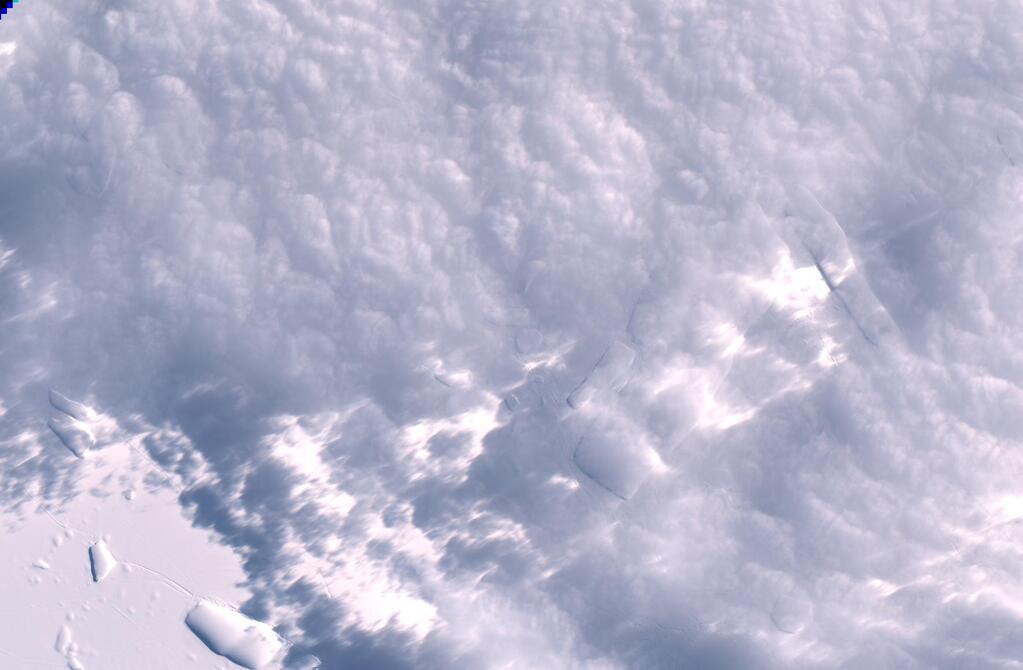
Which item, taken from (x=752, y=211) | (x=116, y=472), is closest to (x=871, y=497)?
(x=752, y=211)

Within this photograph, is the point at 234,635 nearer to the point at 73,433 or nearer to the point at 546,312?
the point at 73,433

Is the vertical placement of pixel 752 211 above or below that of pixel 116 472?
above

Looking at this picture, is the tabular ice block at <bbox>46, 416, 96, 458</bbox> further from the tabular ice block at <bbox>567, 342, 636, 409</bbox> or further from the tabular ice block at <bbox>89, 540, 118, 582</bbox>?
the tabular ice block at <bbox>567, 342, 636, 409</bbox>

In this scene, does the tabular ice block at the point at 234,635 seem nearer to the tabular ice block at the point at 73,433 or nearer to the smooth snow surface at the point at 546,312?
the smooth snow surface at the point at 546,312

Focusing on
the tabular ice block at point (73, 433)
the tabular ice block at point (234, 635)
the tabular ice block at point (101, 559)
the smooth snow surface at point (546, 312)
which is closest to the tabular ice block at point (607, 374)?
the smooth snow surface at point (546, 312)

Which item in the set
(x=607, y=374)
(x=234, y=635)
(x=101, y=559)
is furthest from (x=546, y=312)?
(x=101, y=559)

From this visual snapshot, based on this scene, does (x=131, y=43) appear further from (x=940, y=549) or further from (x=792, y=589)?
(x=940, y=549)
